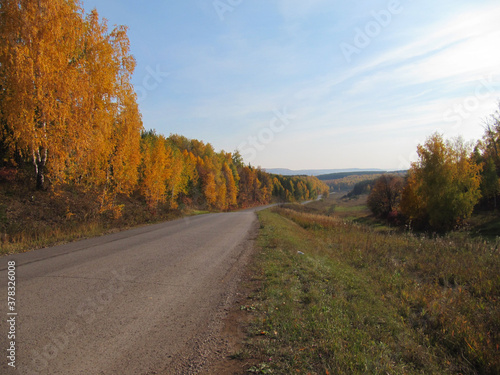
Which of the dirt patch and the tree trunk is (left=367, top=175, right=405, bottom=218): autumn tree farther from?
the tree trunk

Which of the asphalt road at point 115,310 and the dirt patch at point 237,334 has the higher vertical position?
the asphalt road at point 115,310

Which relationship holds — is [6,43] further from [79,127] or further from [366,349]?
[366,349]

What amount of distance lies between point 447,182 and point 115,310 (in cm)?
3486

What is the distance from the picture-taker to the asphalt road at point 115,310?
3165 mm

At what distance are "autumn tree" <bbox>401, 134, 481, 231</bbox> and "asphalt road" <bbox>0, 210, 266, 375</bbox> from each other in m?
30.2

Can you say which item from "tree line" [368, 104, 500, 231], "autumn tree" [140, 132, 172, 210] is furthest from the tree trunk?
"tree line" [368, 104, 500, 231]

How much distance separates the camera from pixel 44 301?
4.66 metres

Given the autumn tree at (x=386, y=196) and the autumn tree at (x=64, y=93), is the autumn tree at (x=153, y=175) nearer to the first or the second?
the autumn tree at (x=64, y=93)

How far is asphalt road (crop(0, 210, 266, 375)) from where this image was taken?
317 centimetres

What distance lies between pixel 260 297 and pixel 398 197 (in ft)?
172

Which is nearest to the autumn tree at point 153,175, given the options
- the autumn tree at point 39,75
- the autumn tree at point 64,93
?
the autumn tree at point 64,93

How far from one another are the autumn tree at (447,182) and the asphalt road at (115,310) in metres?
30.2

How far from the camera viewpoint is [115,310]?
4.48m

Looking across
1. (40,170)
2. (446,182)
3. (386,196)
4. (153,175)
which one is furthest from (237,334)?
(386,196)
